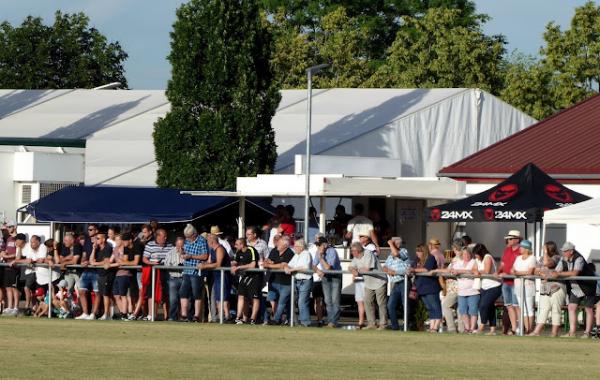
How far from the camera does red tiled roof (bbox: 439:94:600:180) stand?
113ft

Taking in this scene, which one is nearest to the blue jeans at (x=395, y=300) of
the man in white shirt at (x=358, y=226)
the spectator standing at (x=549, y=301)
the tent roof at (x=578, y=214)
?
the spectator standing at (x=549, y=301)

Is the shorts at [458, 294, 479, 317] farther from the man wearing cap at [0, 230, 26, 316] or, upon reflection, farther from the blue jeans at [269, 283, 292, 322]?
the man wearing cap at [0, 230, 26, 316]

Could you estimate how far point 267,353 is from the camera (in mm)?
20281

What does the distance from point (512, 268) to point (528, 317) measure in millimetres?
832

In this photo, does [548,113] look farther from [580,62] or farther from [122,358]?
[122,358]

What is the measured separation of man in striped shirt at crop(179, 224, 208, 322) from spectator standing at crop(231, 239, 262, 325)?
63 centimetres

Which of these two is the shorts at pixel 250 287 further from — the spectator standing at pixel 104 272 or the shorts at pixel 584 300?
the shorts at pixel 584 300

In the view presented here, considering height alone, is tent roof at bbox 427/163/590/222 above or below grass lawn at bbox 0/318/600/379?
above

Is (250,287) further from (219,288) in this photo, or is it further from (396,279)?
(396,279)

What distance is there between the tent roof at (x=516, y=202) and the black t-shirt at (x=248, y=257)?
11.4 ft

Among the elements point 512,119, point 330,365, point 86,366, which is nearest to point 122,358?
point 86,366

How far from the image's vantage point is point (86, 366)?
58.3ft

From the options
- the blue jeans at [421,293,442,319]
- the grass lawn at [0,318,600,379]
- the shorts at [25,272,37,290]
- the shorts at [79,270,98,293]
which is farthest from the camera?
the shorts at [25,272,37,290]

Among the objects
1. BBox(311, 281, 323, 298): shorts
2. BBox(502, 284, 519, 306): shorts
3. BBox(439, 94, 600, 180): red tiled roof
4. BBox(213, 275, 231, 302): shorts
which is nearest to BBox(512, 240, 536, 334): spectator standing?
BBox(502, 284, 519, 306): shorts
